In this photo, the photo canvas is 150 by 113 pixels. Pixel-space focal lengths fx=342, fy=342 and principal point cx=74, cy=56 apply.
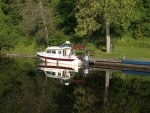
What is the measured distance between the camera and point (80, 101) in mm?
25141

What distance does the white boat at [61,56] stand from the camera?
44219 mm

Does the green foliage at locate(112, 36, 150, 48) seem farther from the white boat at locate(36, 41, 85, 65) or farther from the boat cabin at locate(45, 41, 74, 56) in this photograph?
the boat cabin at locate(45, 41, 74, 56)

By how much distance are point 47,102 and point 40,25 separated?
32858 mm

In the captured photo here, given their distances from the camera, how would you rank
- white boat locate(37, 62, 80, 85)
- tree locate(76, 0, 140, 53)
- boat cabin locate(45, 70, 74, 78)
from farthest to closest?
tree locate(76, 0, 140, 53) → boat cabin locate(45, 70, 74, 78) → white boat locate(37, 62, 80, 85)

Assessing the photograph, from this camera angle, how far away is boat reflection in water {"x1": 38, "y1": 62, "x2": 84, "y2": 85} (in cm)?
3466

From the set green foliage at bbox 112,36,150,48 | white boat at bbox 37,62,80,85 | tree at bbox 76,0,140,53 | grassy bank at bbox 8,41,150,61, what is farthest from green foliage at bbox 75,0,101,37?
white boat at bbox 37,62,80,85

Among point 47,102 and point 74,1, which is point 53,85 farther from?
point 74,1

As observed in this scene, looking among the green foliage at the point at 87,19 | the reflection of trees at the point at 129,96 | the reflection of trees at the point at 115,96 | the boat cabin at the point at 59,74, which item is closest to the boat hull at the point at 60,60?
the boat cabin at the point at 59,74

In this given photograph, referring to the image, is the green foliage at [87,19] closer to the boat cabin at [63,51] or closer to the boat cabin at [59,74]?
the boat cabin at [63,51]

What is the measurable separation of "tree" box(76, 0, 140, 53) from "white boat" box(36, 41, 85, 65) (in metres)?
4.92

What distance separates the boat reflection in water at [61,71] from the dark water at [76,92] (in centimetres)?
13

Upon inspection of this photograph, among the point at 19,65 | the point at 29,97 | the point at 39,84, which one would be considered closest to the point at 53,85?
the point at 39,84

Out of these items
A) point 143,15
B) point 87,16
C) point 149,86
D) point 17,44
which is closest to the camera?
point 149,86

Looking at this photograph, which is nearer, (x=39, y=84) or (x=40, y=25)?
(x=39, y=84)
